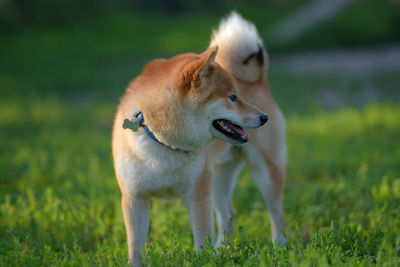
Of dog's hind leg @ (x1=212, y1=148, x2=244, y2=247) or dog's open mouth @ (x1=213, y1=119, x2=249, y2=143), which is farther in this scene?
dog's hind leg @ (x1=212, y1=148, x2=244, y2=247)

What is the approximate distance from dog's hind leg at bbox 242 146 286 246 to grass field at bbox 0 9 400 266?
126 millimetres

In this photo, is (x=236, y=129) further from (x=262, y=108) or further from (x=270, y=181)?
(x=270, y=181)

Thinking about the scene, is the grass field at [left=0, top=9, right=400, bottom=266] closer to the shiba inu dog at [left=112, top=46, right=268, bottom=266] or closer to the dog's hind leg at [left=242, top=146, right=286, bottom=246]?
the dog's hind leg at [left=242, top=146, right=286, bottom=246]

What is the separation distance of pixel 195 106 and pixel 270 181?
1183 millimetres

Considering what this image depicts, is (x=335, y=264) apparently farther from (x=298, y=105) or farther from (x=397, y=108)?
(x=298, y=105)

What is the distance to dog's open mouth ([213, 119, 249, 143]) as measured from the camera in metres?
2.87

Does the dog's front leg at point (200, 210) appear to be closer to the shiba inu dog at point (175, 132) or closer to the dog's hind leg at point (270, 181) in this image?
the shiba inu dog at point (175, 132)

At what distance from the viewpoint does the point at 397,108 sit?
6875 millimetres

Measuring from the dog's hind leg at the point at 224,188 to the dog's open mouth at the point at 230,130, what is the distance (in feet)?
2.40

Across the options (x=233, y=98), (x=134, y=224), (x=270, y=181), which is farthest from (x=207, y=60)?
(x=270, y=181)

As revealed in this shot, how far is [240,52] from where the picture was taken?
11.8 ft

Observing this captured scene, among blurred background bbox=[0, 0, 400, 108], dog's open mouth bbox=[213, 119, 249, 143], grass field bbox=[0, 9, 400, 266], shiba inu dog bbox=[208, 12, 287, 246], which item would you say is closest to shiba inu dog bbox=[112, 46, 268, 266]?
dog's open mouth bbox=[213, 119, 249, 143]

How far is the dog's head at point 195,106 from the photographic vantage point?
2705 mm

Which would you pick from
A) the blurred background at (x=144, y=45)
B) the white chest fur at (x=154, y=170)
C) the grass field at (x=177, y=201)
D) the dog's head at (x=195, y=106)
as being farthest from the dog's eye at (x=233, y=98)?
the blurred background at (x=144, y=45)
